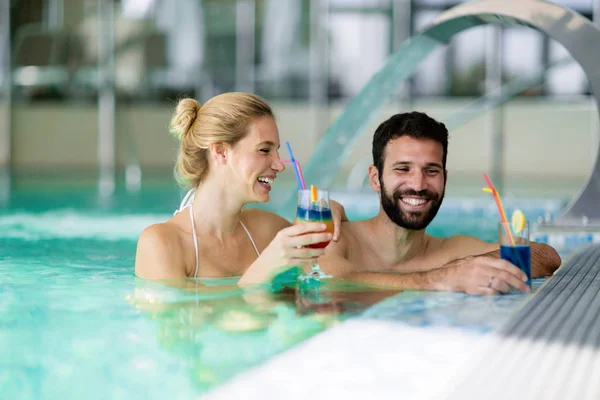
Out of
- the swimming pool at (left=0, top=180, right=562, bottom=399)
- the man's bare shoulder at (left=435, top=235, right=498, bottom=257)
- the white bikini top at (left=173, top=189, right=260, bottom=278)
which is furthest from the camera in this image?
the man's bare shoulder at (left=435, top=235, right=498, bottom=257)

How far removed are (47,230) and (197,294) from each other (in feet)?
10.2

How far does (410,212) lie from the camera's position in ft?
10.7

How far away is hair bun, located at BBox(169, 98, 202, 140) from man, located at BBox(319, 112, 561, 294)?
738 mm

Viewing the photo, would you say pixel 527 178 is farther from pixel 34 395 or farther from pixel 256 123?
pixel 34 395

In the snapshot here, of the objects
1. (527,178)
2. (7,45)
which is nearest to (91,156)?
(7,45)

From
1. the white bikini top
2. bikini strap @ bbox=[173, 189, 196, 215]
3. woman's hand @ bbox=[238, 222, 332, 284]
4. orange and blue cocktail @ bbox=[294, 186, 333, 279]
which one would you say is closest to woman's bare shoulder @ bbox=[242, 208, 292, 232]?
the white bikini top

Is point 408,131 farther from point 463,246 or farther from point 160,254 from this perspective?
point 160,254

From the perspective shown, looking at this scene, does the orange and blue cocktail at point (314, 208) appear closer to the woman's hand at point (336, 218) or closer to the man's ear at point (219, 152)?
the woman's hand at point (336, 218)

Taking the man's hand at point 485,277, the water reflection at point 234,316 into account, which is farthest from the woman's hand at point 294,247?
the man's hand at point 485,277

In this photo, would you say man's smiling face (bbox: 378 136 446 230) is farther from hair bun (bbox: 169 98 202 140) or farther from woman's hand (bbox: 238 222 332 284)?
hair bun (bbox: 169 98 202 140)

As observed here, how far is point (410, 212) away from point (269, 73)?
31.2 ft

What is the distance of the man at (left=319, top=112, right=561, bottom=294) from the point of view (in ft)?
9.49

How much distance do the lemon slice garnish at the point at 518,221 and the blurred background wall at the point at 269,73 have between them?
9.05 meters

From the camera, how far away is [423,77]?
12242 mm
